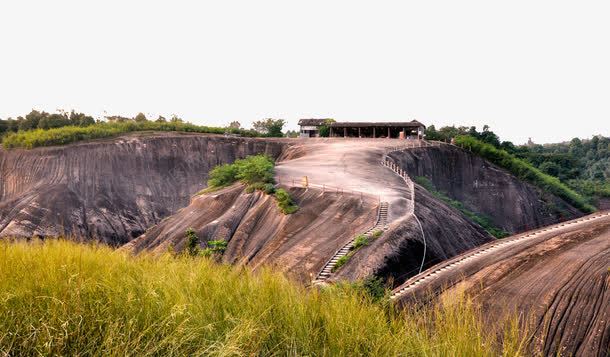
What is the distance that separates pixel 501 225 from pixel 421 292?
134 ft

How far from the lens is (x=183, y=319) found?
623 centimetres

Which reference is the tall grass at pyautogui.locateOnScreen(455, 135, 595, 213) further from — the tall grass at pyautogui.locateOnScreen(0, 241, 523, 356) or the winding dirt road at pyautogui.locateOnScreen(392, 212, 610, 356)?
the tall grass at pyautogui.locateOnScreen(0, 241, 523, 356)

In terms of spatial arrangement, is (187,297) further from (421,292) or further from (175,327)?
(421,292)

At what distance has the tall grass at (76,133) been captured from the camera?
63250mm

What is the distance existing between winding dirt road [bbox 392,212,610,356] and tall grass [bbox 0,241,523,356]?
16.5 ft

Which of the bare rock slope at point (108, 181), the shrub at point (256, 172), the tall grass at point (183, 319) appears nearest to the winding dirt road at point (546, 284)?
the tall grass at point (183, 319)

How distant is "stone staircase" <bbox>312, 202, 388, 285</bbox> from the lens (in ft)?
75.5

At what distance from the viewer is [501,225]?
55.1m

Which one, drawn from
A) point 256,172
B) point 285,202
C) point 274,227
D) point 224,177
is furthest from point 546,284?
point 224,177

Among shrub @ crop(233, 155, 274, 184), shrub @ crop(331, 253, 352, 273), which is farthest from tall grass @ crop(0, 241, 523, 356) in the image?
shrub @ crop(233, 155, 274, 184)

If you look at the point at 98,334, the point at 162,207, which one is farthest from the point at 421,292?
the point at 162,207

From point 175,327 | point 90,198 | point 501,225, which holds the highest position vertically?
point 175,327

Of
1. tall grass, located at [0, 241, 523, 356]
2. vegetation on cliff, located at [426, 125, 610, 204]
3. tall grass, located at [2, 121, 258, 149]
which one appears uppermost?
tall grass, located at [2, 121, 258, 149]

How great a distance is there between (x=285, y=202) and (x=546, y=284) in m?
17.9
